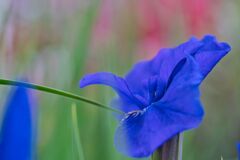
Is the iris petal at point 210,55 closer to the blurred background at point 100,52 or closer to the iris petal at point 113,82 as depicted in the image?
the iris petal at point 113,82

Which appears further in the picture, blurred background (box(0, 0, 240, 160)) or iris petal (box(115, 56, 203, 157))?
blurred background (box(0, 0, 240, 160))

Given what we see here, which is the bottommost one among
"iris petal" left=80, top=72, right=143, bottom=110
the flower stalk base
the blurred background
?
the flower stalk base

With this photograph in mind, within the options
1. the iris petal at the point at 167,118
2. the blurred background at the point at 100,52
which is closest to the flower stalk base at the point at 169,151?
the iris petal at the point at 167,118

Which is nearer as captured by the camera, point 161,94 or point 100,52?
point 161,94

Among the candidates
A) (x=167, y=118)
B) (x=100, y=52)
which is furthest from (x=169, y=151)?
(x=100, y=52)

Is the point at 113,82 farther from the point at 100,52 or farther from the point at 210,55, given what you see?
the point at 100,52

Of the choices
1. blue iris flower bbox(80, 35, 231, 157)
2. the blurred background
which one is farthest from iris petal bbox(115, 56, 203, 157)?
the blurred background

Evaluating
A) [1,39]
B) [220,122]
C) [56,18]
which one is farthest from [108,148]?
[220,122]

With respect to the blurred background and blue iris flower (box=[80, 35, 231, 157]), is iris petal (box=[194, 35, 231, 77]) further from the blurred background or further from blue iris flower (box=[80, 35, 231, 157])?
the blurred background

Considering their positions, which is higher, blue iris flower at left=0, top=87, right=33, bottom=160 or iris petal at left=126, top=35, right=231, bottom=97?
iris petal at left=126, top=35, right=231, bottom=97
